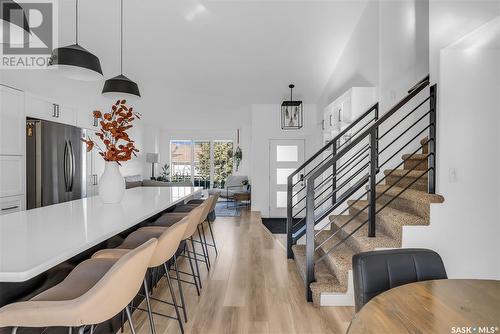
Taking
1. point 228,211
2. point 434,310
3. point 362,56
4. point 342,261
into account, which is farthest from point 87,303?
point 228,211

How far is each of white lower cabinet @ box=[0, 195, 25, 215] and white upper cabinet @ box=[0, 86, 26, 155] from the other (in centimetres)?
59

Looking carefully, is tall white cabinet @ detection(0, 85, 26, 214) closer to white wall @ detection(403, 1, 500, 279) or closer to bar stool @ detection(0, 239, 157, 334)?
bar stool @ detection(0, 239, 157, 334)

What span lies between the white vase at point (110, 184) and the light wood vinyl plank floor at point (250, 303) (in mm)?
969

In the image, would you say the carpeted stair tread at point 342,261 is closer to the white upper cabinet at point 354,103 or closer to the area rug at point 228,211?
the white upper cabinet at point 354,103

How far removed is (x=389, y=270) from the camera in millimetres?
1272

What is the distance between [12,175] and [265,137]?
4.80 meters

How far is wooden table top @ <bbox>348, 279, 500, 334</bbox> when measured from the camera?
859 millimetres

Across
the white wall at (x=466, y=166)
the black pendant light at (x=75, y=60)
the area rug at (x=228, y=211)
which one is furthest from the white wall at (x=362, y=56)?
the area rug at (x=228, y=211)

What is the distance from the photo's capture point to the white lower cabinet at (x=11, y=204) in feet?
11.5

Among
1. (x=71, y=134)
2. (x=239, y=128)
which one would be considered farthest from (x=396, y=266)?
(x=239, y=128)

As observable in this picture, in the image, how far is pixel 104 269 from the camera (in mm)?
1473

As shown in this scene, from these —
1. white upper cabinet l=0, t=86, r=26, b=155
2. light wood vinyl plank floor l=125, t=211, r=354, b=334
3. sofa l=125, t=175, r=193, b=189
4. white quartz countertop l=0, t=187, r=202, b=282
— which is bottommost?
light wood vinyl plank floor l=125, t=211, r=354, b=334

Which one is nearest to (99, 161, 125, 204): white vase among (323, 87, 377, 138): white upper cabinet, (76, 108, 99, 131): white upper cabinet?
(323, 87, 377, 138): white upper cabinet

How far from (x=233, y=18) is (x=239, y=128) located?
556 cm
